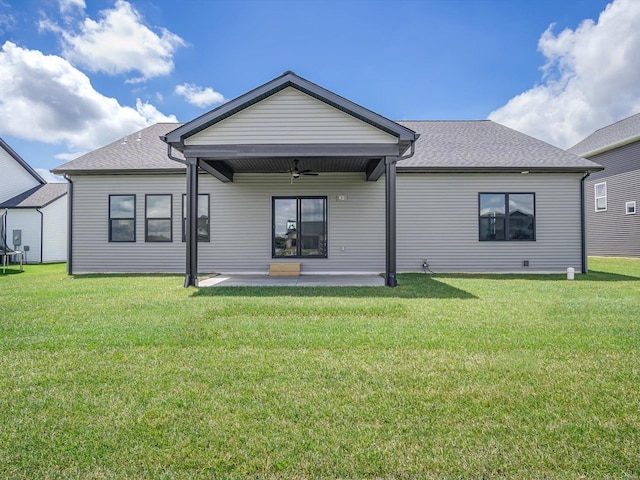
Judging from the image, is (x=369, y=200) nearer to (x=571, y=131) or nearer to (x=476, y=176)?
(x=476, y=176)

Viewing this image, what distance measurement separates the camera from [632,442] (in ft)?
7.07

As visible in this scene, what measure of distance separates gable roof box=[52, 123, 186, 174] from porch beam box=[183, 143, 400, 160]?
11.1 feet

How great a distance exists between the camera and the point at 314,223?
445 inches

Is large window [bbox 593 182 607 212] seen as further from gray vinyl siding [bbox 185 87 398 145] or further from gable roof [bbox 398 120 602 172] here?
gray vinyl siding [bbox 185 87 398 145]

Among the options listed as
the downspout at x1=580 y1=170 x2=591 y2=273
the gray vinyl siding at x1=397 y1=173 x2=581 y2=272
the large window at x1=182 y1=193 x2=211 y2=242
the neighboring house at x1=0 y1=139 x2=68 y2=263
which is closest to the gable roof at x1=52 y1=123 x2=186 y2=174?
the large window at x1=182 y1=193 x2=211 y2=242

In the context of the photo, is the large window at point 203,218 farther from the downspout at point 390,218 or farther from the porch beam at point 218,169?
the downspout at point 390,218

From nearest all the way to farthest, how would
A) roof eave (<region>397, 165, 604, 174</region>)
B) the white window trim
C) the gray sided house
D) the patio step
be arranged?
the patio step → roof eave (<region>397, 165, 604, 174</region>) → the gray sided house → the white window trim

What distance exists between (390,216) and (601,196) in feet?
56.0

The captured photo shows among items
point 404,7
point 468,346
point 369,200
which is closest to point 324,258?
point 369,200

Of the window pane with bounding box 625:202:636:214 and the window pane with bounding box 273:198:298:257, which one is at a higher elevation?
the window pane with bounding box 625:202:636:214

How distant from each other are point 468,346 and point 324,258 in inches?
296

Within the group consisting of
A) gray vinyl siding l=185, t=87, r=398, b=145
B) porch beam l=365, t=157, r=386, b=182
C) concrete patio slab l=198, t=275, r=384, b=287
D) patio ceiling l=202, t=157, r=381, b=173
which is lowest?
concrete patio slab l=198, t=275, r=384, b=287

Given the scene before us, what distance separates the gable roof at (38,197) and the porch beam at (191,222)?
15.4 meters

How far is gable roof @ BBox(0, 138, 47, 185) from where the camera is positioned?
66.3 feet
